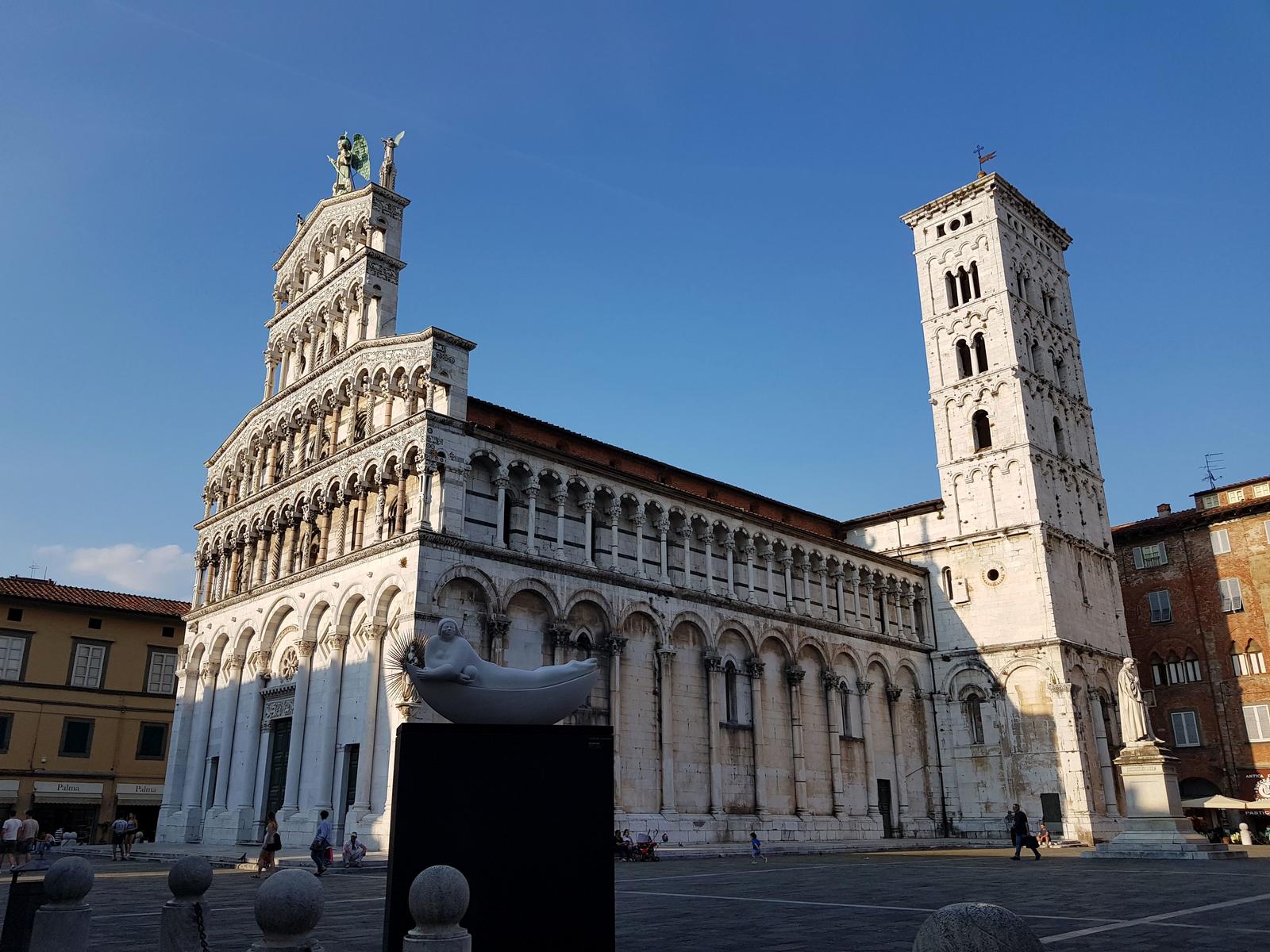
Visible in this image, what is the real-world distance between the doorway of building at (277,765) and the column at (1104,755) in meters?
31.1

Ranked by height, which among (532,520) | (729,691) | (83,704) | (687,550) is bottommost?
(729,691)

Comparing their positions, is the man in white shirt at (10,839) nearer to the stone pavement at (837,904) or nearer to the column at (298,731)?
the stone pavement at (837,904)

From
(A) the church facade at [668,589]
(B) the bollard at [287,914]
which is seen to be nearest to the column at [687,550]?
(A) the church facade at [668,589]

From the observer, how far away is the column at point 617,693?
27.8m

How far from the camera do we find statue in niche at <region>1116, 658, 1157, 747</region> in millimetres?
27344

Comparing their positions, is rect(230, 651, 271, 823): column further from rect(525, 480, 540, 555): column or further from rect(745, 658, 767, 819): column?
rect(745, 658, 767, 819): column

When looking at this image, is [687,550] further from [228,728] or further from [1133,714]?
[228,728]

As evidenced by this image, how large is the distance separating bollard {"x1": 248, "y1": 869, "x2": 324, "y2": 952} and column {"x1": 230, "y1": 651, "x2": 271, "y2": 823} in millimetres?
26362

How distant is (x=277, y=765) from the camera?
95.0ft

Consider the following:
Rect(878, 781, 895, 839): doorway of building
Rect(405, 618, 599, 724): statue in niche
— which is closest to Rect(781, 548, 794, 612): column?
Rect(878, 781, 895, 839): doorway of building

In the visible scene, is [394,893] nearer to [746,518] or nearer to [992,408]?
[746,518]

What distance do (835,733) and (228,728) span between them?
71.3 feet

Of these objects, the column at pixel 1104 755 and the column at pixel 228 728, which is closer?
the column at pixel 228 728

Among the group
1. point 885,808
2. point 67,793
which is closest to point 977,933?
point 885,808
